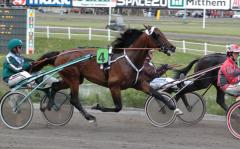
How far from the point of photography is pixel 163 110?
9.62 metres

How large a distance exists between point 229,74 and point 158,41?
128cm

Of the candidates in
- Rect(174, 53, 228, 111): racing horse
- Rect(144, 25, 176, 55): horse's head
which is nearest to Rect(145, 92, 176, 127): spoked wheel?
Rect(174, 53, 228, 111): racing horse

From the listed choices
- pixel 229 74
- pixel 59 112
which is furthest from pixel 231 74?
pixel 59 112

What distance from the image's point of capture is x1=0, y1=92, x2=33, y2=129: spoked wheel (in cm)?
930

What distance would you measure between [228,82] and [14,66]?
141 inches

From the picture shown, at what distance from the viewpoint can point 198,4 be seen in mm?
45594

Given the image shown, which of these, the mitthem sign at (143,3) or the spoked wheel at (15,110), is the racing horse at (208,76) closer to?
the spoked wheel at (15,110)

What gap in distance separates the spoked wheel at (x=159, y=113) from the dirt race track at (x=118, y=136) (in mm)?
144

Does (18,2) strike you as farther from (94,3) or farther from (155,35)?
(155,35)

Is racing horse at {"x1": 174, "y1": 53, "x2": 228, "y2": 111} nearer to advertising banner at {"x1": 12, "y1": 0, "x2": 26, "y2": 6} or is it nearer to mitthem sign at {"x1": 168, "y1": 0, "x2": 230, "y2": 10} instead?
advertising banner at {"x1": 12, "y1": 0, "x2": 26, "y2": 6}

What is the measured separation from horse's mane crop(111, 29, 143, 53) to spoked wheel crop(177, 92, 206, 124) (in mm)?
1482

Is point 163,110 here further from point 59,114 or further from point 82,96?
point 82,96

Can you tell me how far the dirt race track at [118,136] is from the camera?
7836 millimetres


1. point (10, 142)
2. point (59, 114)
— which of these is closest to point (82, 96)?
point (59, 114)
